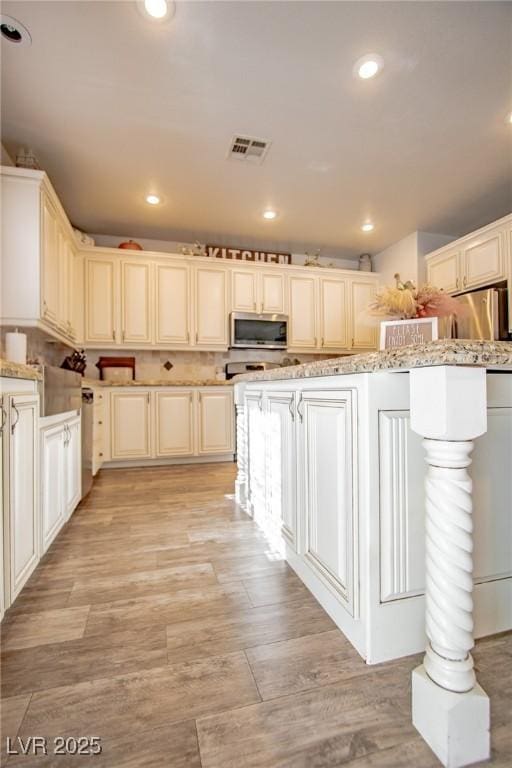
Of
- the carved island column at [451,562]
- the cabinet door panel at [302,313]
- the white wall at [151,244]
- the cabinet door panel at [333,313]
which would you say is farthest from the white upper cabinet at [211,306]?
the carved island column at [451,562]

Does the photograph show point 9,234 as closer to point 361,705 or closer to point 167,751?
point 167,751

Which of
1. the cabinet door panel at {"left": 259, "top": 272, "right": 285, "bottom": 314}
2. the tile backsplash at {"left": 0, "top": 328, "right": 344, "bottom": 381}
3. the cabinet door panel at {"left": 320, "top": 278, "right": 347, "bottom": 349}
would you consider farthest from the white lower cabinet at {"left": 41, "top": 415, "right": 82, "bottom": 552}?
the cabinet door panel at {"left": 320, "top": 278, "right": 347, "bottom": 349}

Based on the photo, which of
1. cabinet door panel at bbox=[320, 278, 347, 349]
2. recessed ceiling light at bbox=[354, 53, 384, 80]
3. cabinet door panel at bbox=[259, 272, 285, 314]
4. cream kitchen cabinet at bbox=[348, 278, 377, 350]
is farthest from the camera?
cream kitchen cabinet at bbox=[348, 278, 377, 350]

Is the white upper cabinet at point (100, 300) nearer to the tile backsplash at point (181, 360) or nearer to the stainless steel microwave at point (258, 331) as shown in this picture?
the tile backsplash at point (181, 360)

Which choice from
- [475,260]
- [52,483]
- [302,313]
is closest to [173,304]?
[302,313]

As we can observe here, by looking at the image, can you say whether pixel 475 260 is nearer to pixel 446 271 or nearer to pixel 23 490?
pixel 446 271

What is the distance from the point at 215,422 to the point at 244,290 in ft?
5.42

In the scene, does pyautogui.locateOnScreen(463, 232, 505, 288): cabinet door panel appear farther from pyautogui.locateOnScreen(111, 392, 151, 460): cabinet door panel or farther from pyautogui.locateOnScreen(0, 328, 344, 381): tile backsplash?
pyautogui.locateOnScreen(111, 392, 151, 460): cabinet door panel

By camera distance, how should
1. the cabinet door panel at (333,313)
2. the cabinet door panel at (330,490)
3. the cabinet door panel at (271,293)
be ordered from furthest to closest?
the cabinet door panel at (333,313) < the cabinet door panel at (271,293) < the cabinet door panel at (330,490)

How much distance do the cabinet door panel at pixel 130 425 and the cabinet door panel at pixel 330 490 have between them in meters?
2.68

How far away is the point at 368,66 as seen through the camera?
1868 mm

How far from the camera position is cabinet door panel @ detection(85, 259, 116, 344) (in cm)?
364

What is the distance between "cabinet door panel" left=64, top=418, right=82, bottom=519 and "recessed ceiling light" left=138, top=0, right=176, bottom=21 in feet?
6.98

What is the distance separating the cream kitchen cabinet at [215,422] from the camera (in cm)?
379
